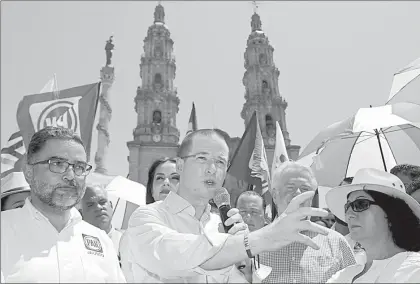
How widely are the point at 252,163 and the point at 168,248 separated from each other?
6.18 metres

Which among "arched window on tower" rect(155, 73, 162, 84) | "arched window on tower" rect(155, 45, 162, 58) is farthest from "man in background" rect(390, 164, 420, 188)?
"arched window on tower" rect(155, 45, 162, 58)

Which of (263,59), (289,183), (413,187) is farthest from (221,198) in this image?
(263,59)

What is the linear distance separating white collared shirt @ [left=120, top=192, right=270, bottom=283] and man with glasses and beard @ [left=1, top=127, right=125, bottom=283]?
0.89 ft

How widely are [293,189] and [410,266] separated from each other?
4.64 feet

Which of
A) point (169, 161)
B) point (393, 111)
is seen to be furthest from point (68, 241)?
point (393, 111)

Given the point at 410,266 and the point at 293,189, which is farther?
the point at 293,189

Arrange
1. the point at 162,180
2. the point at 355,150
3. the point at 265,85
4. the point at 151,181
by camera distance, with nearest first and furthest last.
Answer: the point at 162,180
the point at 151,181
the point at 355,150
the point at 265,85

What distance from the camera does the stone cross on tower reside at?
37.0 metres

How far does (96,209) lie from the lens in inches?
191

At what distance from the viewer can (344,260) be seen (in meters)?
3.52

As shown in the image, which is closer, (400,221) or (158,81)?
(400,221)

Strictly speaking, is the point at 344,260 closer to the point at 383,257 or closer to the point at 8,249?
the point at 383,257

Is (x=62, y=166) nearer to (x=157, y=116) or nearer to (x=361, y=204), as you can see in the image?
(x=361, y=204)

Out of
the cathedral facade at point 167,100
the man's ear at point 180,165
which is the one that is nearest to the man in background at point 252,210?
the man's ear at point 180,165
